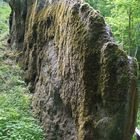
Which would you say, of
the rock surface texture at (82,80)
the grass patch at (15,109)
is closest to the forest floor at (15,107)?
A: the grass patch at (15,109)

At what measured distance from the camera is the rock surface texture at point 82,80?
6125 millimetres

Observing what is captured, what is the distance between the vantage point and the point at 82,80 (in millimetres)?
6891

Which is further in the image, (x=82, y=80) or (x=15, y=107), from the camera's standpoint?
(x=15, y=107)

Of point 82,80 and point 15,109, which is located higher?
point 82,80

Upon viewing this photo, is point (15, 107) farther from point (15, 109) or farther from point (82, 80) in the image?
point (82, 80)

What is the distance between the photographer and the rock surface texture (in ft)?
20.1

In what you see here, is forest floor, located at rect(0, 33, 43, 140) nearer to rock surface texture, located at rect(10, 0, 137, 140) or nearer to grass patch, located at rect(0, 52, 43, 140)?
grass patch, located at rect(0, 52, 43, 140)

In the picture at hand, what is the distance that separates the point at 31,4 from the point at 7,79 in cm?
348

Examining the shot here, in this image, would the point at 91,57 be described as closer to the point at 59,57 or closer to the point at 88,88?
the point at 88,88

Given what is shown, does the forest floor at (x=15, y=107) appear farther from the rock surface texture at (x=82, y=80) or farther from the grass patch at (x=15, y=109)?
the rock surface texture at (x=82, y=80)

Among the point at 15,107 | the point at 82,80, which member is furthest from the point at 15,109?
the point at 82,80

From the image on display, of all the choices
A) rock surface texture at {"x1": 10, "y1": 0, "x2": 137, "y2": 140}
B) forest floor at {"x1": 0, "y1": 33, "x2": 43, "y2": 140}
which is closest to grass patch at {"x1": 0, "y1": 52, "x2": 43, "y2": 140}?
forest floor at {"x1": 0, "y1": 33, "x2": 43, "y2": 140}

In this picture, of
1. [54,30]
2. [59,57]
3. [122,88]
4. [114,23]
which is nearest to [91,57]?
[122,88]

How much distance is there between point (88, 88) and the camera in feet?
22.0
